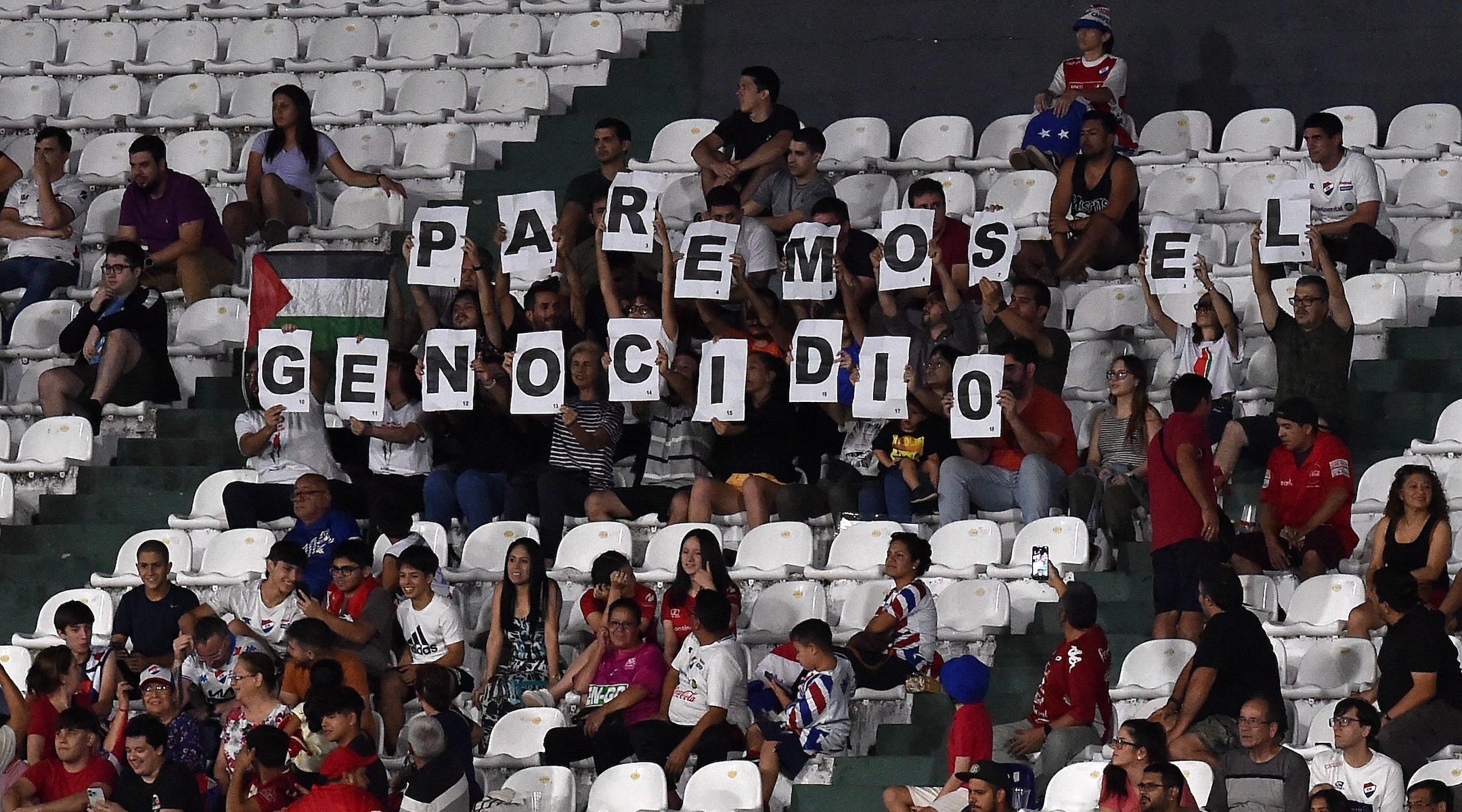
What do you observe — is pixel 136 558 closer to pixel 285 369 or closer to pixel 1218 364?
pixel 285 369

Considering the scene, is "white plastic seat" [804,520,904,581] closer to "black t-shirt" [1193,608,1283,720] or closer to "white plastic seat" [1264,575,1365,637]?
"white plastic seat" [1264,575,1365,637]

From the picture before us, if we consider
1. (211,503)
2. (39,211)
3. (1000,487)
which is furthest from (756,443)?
(39,211)

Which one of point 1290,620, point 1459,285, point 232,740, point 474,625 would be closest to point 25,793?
point 232,740

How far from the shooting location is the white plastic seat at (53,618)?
1123cm

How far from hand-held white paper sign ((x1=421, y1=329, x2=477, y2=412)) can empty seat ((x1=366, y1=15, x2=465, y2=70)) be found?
3213 millimetres

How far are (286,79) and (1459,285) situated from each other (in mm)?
6274

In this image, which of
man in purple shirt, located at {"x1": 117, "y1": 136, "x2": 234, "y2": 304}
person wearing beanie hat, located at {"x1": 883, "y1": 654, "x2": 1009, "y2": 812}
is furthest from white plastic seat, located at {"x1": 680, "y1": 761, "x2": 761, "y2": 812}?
man in purple shirt, located at {"x1": 117, "y1": 136, "x2": 234, "y2": 304}

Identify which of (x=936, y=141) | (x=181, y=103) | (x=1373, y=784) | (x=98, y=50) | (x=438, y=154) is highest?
(x=98, y=50)

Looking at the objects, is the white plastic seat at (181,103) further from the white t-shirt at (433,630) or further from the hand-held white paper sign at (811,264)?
the white t-shirt at (433,630)

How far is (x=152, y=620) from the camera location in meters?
10.8

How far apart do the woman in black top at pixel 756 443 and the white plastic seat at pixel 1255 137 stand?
2.74 meters

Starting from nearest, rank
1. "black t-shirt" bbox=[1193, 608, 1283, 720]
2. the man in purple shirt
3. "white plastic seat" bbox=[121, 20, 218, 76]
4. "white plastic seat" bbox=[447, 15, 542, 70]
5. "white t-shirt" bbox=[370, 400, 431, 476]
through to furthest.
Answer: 1. "black t-shirt" bbox=[1193, 608, 1283, 720]
2. "white t-shirt" bbox=[370, 400, 431, 476]
3. the man in purple shirt
4. "white plastic seat" bbox=[447, 15, 542, 70]
5. "white plastic seat" bbox=[121, 20, 218, 76]

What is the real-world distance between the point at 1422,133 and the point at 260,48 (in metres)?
6.16

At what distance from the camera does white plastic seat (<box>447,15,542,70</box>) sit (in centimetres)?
1417
